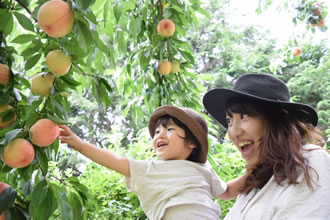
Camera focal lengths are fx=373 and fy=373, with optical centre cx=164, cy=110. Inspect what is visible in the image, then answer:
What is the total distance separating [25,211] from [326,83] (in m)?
5.78

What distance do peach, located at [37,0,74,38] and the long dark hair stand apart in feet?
1.88

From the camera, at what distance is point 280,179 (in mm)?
925

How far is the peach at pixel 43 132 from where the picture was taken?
73 cm

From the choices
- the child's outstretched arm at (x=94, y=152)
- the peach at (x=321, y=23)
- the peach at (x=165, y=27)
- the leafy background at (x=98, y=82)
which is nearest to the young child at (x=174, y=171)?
the child's outstretched arm at (x=94, y=152)

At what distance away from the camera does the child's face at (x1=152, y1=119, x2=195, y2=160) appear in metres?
1.28

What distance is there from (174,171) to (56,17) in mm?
699

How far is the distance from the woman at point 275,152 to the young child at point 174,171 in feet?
0.56

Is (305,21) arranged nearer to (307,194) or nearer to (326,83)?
(307,194)

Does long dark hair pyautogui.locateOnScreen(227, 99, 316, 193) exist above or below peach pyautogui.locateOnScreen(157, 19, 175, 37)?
below

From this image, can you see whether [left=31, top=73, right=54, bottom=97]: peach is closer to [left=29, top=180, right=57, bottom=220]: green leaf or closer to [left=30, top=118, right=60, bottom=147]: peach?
[left=30, top=118, right=60, bottom=147]: peach

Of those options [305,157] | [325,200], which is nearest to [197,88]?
Result: [305,157]

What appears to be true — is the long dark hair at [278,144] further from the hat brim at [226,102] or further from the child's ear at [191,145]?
the child's ear at [191,145]

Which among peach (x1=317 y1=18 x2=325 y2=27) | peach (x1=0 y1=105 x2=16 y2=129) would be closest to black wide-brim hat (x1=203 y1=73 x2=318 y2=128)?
peach (x1=0 y1=105 x2=16 y2=129)

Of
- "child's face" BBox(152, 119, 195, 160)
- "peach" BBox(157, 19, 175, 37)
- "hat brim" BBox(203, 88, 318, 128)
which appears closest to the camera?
"hat brim" BBox(203, 88, 318, 128)
